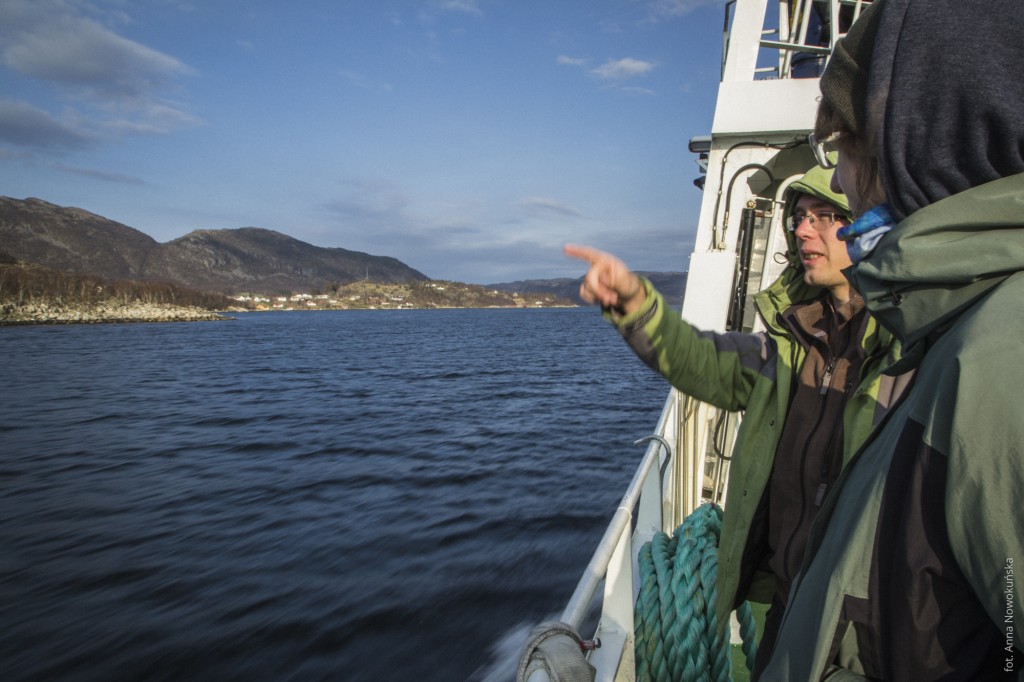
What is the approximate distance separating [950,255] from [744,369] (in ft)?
4.08

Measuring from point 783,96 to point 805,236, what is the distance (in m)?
3.95

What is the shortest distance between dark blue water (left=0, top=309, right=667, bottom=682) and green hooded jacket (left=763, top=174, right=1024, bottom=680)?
5.52 metres

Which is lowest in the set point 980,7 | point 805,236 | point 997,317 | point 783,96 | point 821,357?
point 821,357

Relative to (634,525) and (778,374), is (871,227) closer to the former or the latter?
(778,374)

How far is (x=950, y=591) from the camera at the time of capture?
771 mm

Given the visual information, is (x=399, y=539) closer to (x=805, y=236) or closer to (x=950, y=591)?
(x=805, y=236)

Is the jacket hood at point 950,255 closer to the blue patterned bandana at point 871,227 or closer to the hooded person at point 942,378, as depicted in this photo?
the hooded person at point 942,378

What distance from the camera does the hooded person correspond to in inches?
26.6

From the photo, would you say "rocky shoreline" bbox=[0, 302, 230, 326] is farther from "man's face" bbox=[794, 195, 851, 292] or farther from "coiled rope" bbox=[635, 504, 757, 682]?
"man's face" bbox=[794, 195, 851, 292]

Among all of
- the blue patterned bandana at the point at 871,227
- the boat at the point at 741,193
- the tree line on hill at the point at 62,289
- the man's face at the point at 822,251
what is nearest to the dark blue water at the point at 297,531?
the boat at the point at 741,193

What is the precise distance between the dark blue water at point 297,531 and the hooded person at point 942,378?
5549 mm

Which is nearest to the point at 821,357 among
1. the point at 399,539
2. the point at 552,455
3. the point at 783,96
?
the point at 783,96

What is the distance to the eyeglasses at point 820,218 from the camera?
1959 mm

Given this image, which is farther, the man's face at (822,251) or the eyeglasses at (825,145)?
the man's face at (822,251)
